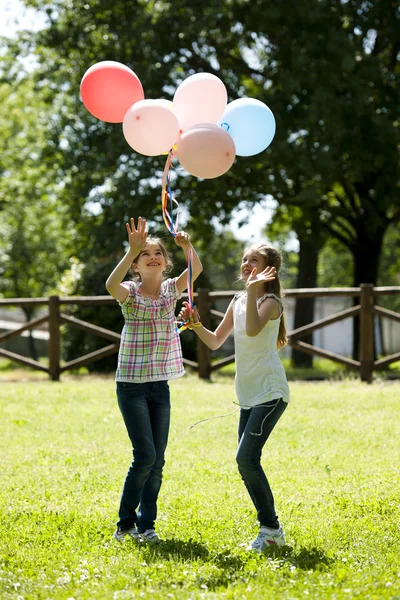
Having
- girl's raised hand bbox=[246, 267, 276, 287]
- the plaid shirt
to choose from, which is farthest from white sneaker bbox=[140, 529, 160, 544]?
girl's raised hand bbox=[246, 267, 276, 287]

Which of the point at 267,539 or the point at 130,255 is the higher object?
the point at 130,255

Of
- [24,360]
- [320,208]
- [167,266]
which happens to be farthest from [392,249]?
[167,266]

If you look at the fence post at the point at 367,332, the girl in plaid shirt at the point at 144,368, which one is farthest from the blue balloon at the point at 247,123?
the fence post at the point at 367,332

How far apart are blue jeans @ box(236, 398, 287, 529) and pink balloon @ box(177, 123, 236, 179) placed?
1.45 metres

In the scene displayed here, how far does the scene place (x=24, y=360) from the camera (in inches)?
500

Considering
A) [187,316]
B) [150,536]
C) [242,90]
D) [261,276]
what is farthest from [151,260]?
[242,90]

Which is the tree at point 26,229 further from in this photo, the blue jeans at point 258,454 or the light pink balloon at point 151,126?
the blue jeans at point 258,454

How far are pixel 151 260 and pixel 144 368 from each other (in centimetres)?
68

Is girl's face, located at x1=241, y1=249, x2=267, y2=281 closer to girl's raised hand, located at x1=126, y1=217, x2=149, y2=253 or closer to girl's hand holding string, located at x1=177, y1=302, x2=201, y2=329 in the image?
girl's hand holding string, located at x1=177, y1=302, x2=201, y2=329

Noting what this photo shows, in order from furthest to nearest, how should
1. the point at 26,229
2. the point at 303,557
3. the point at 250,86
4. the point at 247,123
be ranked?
the point at 26,229, the point at 250,86, the point at 247,123, the point at 303,557

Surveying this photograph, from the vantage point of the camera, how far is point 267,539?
4.12 m

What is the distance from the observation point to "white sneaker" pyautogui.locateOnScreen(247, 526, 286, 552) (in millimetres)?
4098

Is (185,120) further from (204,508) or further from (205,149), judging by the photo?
(204,508)

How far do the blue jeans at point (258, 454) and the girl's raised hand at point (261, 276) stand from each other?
709mm
